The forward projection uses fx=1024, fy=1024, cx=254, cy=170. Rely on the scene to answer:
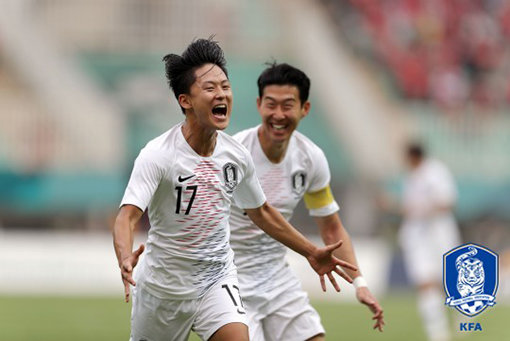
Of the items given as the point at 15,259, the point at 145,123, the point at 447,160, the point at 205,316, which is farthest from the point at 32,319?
the point at 447,160

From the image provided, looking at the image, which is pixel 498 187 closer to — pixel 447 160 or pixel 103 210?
pixel 447 160

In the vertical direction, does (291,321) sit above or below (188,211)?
below

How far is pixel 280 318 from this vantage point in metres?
7.02

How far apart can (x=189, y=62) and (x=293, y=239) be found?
1.30m

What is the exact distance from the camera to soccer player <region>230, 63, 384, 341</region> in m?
6.93

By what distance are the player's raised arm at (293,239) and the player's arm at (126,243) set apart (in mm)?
1055

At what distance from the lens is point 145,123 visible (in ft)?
84.4

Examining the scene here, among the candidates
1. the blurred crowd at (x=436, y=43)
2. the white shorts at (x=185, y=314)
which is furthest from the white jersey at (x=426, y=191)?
the blurred crowd at (x=436, y=43)

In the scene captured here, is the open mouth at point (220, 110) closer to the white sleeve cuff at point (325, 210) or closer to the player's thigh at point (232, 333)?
the player's thigh at point (232, 333)

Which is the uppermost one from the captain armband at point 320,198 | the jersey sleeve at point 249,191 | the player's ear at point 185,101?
the player's ear at point 185,101

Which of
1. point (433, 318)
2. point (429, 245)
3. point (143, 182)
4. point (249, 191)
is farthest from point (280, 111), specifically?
point (429, 245)

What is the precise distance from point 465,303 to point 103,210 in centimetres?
1652

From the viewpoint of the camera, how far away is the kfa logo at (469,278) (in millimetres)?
8000

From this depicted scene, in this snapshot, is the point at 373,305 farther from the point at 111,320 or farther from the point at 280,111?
the point at 111,320
